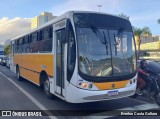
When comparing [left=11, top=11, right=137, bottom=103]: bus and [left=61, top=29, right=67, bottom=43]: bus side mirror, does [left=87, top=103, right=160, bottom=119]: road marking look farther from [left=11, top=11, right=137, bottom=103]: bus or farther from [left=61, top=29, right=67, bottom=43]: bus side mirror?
[left=61, top=29, right=67, bottom=43]: bus side mirror

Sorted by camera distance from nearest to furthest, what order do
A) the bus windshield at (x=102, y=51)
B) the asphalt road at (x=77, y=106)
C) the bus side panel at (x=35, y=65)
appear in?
the bus windshield at (x=102, y=51) → the asphalt road at (x=77, y=106) → the bus side panel at (x=35, y=65)

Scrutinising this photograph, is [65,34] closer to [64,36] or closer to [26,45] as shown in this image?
[64,36]

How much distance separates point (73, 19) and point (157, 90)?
388 cm

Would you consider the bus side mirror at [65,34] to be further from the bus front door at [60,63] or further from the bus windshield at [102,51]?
the bus windshield at [102,51]

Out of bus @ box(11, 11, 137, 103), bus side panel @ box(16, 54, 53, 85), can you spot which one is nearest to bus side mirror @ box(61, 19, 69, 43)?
bus @ box(11, 11, 137, 103)

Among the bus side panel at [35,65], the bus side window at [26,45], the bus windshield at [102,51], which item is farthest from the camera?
the bus side window at [26,45]

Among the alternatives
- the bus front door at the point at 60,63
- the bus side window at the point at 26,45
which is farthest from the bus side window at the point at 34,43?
the bus front door at the point at 60,63

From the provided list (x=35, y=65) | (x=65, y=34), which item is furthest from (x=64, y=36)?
(x=35, y=65)

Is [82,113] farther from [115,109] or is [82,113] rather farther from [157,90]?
[157,90]

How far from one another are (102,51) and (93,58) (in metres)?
0.39

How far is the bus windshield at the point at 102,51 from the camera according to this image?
23.7 feet

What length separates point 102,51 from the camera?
7445 mm

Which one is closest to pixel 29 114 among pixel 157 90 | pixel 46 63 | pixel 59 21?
pixel 46 63

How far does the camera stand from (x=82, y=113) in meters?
7.73
